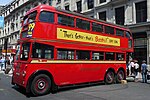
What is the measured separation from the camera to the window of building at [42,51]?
39.2 ft

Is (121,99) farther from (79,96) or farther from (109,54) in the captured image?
(109,54)

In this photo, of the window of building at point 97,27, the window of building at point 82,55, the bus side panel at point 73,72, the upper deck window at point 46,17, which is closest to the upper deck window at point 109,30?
the window of building at point 97,27

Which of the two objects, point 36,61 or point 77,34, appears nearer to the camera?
point 36,61

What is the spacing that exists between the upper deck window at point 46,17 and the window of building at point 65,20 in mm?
554

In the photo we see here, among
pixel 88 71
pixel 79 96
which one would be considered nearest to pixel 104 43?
pixel 88 71

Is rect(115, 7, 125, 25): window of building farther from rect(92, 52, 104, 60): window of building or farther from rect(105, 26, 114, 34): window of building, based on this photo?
rect(92, 52, 104, 60): window of building

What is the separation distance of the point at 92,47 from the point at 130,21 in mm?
15367

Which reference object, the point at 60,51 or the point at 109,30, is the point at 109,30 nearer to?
the point at 109,30

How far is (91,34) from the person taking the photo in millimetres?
15117

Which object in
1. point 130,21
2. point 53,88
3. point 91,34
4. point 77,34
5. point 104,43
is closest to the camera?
point 53,88

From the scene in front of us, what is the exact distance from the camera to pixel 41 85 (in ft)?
40.0

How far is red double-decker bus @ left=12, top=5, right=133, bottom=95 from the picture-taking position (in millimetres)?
11992

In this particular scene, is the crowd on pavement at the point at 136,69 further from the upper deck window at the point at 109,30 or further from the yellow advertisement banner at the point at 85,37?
the upper deck window at the point at 109,30

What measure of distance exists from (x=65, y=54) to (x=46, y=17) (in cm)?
230
